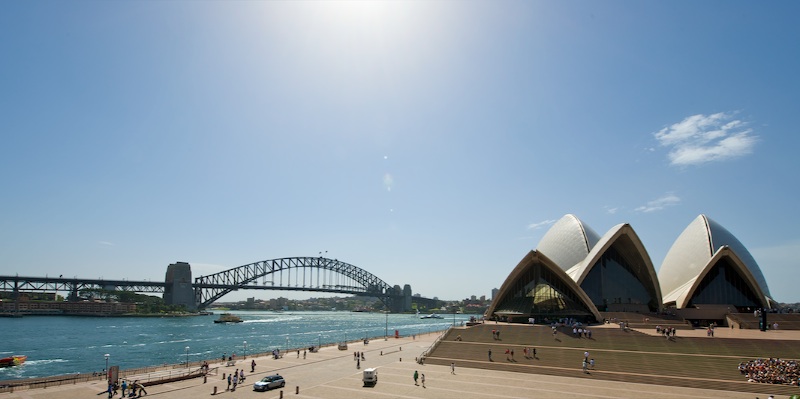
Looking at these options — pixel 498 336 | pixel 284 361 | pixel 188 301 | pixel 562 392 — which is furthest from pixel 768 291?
pixel 188 301

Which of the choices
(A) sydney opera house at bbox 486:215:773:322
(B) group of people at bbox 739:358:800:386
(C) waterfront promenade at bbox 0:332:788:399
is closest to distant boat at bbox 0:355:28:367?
(C) waterfront promenade at bbox 0:332:788:399

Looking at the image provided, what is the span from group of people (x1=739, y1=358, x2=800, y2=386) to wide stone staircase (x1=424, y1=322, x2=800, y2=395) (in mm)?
473

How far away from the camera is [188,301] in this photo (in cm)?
13650

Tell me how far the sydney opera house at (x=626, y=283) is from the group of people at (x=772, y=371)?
15.1m

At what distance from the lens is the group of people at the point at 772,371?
22234mm

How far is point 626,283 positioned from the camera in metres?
43.6

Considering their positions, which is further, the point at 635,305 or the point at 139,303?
the point at 139,303

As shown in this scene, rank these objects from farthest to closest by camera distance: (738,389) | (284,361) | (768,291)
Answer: (768,291), (284,361), (738,389)

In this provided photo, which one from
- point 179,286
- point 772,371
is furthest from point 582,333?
point 179,286

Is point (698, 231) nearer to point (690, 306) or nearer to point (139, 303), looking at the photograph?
point (690, 306)

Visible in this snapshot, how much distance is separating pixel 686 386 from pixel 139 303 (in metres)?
147

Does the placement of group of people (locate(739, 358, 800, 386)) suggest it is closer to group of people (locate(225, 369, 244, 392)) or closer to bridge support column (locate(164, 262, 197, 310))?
group of people (locate(225, 369, 244, 392))

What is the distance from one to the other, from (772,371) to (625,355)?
689 cm

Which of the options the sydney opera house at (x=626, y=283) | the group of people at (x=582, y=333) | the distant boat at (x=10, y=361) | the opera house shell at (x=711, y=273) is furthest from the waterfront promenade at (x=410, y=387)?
the opera house shell at (x=711, y=273)
